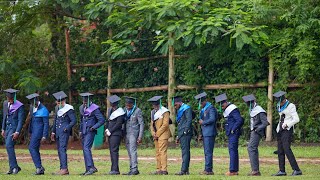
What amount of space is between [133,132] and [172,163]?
3.31 m

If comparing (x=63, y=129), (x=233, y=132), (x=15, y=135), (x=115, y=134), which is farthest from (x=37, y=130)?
(x=233, y=132)

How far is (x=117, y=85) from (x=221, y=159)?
758 cm

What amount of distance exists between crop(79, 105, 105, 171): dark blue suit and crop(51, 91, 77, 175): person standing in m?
0.31

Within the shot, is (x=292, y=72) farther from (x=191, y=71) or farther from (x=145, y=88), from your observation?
(x=145, y=88)

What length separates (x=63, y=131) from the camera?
17.8m

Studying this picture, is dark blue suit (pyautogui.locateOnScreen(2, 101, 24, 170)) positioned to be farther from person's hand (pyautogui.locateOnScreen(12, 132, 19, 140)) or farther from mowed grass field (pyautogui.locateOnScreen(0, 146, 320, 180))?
mowed grass field (pyautogui.locateOnScreen(0, 146, 320, 180))

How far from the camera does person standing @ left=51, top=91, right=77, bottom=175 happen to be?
17766 millimetres

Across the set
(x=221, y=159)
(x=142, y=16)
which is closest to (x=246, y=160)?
(x=221, y=159)

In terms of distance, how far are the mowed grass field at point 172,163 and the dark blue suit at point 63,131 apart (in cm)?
51

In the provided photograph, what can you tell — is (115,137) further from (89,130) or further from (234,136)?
(234,136)

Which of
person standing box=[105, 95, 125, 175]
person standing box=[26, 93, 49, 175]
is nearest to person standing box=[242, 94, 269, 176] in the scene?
person standing box=[105, 95, 125, 175]

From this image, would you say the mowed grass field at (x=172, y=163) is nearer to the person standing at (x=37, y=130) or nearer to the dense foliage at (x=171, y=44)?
the person standing at (x=37, y=130)

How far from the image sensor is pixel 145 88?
88.5ft

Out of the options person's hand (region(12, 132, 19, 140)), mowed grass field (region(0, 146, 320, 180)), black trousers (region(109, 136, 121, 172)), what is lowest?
mowed grass field (region(0, 146, 320, 180))
